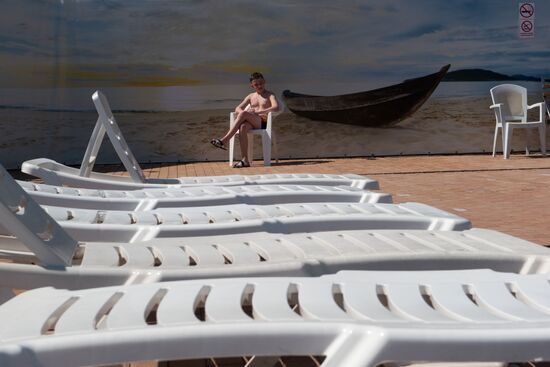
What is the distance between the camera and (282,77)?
12.1 m

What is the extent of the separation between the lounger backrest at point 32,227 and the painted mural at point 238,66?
982 centimetres

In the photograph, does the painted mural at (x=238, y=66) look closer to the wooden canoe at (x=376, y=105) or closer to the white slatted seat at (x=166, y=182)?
the wooden canoe at (x=376, y=105)

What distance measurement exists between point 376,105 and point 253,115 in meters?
2.87

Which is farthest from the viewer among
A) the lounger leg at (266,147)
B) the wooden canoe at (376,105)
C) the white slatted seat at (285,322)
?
the wooden canoe at (376,105)

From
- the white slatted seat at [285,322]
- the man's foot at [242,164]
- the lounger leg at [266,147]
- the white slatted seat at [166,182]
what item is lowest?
the man's foot at [242,164]

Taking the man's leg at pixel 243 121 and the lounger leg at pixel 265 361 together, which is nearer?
the lounger leg at pixel 265 361

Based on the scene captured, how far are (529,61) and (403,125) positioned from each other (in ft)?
7.28

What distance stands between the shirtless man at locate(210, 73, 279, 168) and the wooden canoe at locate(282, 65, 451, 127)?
1809 millimetres

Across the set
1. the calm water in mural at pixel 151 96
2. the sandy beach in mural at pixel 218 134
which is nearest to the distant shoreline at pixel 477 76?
the calm water in mural at pixel 151 96

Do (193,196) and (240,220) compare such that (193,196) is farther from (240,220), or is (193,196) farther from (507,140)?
(507,140)

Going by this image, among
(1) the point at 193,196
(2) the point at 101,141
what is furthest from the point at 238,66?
(1) the point at 193,196

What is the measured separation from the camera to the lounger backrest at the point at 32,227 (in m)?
1.78

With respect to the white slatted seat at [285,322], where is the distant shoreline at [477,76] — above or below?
above

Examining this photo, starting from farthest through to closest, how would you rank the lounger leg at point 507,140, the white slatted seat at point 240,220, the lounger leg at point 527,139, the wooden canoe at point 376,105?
the wooden canoe at point 376,105, the lounger leg at point 527,139, the lounger leg at point 507,140, the white slatted seat at point 240,220
